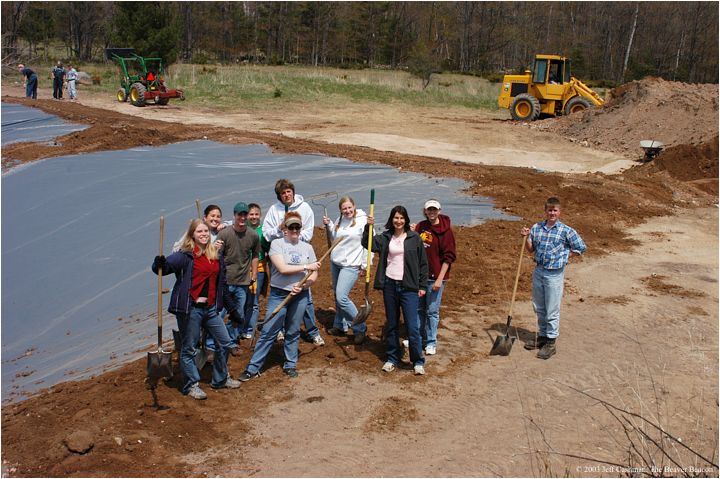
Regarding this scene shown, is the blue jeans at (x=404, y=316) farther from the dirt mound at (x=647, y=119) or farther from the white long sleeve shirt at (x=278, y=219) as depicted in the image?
the dirt mound at (x=647, y=119)

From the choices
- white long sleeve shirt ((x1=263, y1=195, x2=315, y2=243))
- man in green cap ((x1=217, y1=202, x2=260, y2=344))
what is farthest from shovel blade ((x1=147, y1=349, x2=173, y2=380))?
white long sleeve shirt ((x1=263, y1=195, x2=315, y2=243))

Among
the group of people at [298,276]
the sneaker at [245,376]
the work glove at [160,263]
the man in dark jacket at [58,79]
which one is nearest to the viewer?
the work glove at [160,263]

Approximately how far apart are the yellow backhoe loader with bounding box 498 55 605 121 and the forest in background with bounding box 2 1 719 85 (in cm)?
2668

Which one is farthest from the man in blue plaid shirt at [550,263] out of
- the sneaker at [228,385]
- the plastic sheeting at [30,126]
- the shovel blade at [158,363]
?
the plastic sheeting at [30,126]

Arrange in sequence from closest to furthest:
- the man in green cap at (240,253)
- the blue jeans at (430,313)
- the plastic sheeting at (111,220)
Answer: the man in green cap at (240,253) < the blue jeans at (430,313) < the plastic sheeting at (111,220)

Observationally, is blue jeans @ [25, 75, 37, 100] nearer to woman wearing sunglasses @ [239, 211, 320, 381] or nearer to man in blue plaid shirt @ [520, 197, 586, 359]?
woman wearing sunglasses @ [239, 211, 320, 381]

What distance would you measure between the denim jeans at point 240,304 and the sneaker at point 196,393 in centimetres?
105

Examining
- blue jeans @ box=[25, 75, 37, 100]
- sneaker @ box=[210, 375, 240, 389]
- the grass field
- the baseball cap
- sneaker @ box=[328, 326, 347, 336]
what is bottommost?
sneaker @ box=[210, 375, 240, 389]

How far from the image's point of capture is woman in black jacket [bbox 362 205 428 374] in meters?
6.91

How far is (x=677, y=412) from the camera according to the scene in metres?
6.43

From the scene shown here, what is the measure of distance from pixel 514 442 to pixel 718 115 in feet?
71.5

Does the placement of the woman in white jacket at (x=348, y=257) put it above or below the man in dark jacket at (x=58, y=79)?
below

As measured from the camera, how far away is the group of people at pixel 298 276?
6379 mm

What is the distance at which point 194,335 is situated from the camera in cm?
643
